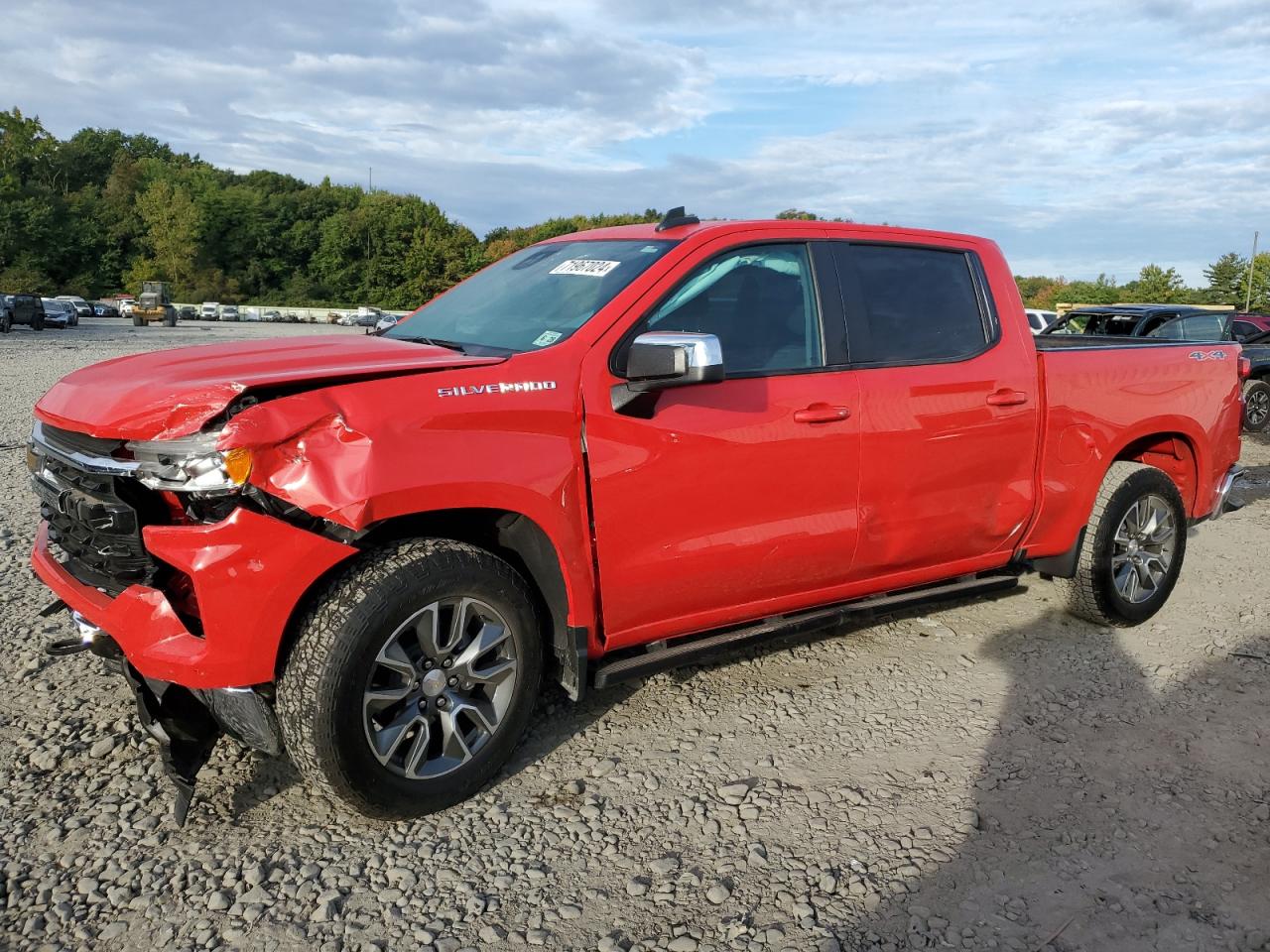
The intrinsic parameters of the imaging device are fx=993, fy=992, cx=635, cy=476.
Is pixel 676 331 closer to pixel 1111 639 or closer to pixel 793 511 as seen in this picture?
pixel 793 511

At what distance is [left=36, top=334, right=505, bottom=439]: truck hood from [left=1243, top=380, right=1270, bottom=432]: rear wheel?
13419mm

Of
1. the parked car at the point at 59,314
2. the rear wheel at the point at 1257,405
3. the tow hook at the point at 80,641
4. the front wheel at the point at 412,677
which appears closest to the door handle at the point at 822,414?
the front wheel at the point at 412,677

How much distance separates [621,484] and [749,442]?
1.80ft

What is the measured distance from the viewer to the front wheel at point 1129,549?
4852 mm

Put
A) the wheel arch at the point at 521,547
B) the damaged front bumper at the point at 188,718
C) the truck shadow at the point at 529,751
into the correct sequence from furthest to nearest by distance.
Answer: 1. the truck shadow at the point at 529,751
2. the wheel arch at the point at 521,547
3. the damaged front bumper at the point at 188,718

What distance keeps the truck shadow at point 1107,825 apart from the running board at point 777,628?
1.40 ft

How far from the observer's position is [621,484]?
3.33 meters

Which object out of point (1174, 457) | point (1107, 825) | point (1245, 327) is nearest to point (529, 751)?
point (1107, 825)

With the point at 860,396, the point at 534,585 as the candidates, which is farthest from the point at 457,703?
the point at 860,396

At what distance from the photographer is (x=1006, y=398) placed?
4328 millimetres

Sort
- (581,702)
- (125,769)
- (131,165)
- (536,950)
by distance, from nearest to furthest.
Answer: (536,950), (125,769), (581,702), (131,165)

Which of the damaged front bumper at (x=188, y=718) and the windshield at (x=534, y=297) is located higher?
the windshield at (x=534, y=297)

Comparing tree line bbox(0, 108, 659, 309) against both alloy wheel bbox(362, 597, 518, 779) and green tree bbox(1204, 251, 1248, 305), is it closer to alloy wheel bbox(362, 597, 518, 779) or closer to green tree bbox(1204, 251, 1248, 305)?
green tree bbox(1204, 251, 1248, 305)

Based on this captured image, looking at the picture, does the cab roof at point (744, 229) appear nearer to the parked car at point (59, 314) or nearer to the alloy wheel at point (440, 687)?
the alloy wheel at point (440, 687)
